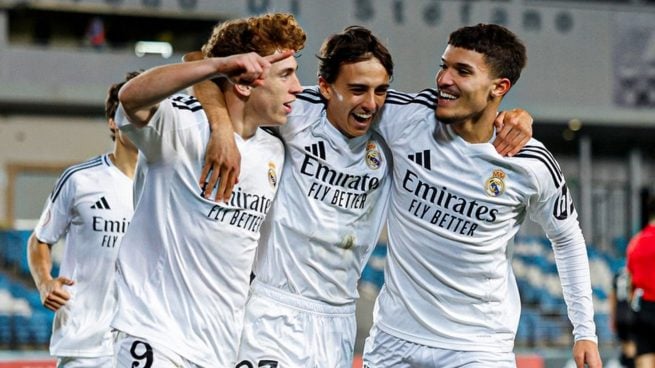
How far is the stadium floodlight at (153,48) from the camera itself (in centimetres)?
1919

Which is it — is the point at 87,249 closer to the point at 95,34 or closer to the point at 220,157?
the point at 220,157

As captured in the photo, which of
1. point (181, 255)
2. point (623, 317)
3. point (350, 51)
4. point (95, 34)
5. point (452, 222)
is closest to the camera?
point (181, 255)

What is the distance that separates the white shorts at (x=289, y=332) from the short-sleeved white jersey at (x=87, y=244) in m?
1.94

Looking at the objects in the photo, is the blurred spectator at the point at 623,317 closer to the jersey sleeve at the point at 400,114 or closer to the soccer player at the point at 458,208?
the soccer player at the point at 458,208

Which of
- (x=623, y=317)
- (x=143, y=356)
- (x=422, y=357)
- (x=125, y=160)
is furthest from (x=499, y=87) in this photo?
(x=623, y=317)

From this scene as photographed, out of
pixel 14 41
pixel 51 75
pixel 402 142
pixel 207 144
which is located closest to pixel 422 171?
pixel 402 142

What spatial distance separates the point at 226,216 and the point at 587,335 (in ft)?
5.69

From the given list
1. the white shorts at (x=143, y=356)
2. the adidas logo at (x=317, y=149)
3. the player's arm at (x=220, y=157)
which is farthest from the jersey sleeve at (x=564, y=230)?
the white shorts at (x=143, y=356)

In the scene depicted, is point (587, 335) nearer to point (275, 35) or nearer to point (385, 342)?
point (385, 342)

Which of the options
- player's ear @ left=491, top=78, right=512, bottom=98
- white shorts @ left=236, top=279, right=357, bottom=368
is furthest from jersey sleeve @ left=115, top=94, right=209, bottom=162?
player's ear @ left=491, top=78, right=512, bottom=98

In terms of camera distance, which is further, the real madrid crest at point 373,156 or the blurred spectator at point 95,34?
the blurred spectator at point 95,34

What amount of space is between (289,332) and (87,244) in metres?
2.13

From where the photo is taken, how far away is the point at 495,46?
4832 millimetres

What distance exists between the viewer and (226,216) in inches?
167
